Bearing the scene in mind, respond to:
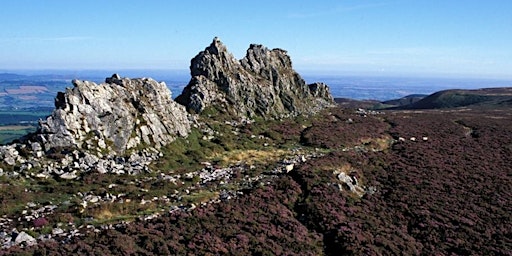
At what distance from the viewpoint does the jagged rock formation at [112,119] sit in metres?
36.9

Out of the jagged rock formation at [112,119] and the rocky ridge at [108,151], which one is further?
the jagged rock formation at [112,119]

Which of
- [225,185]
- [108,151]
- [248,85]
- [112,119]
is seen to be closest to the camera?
[225,185]

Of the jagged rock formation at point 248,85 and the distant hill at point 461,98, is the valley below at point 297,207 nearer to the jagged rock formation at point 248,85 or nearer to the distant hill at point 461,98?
the jagged rock formation at point 248,85

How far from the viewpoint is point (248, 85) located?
72875 millimetres

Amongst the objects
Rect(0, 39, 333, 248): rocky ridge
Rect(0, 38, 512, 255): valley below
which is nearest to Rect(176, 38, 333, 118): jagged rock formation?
Rect(0, 38, 512, 255): valley below

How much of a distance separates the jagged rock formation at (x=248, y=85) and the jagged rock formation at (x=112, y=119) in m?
12.9

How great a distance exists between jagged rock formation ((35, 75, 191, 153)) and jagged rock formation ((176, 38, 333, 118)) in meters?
12.9

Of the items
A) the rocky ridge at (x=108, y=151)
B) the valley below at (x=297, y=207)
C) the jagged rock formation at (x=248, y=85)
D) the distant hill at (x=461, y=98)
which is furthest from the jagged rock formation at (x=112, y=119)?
the distant hill at (x=461, y=98)

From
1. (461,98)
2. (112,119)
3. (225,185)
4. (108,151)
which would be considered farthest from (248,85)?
(461,98)

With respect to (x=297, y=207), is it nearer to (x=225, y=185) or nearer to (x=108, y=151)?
(x=225, y=185)

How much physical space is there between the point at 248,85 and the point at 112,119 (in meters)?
35.2

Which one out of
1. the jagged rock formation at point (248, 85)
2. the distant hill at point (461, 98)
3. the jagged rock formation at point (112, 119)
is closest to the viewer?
the jagged rock formation at point (112, 119)

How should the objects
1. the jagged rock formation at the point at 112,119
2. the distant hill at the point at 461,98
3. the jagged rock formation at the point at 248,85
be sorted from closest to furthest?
the jagged rock formation at the point at 112,119, the jagged rock formation at the point at 248,85, the distant hill at the point at 461,98

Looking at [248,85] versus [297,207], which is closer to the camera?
[297,207]
